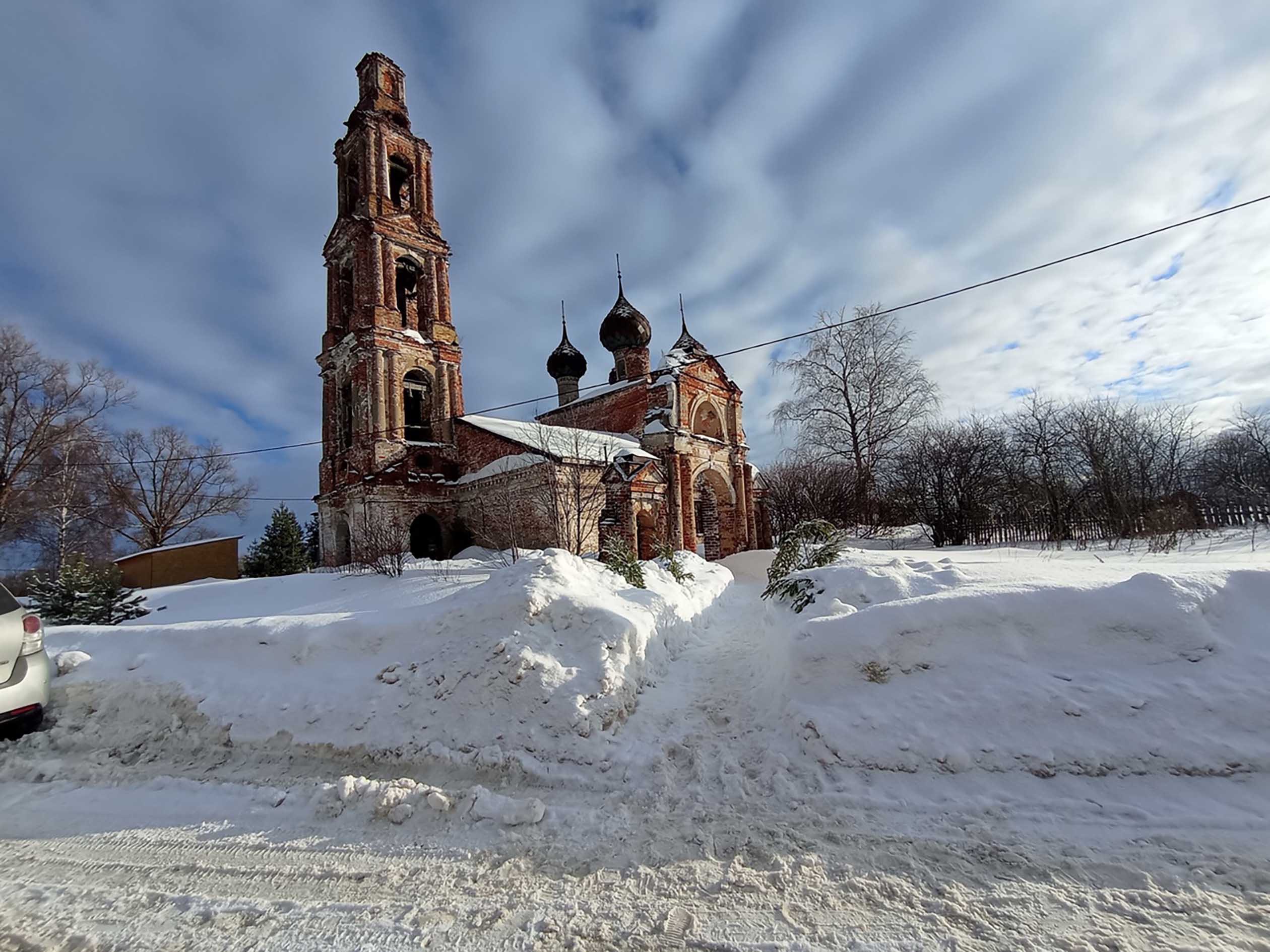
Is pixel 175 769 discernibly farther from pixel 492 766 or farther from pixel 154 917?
pixel 492 766

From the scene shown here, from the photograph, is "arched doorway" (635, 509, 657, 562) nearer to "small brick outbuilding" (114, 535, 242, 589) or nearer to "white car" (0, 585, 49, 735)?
"small brick outbuilding" (114, 535, 242, 589)

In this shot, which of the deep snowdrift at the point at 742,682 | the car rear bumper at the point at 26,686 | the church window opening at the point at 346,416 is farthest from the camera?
the church window opening at the point at 346,416

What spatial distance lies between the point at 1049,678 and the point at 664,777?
2.68 m

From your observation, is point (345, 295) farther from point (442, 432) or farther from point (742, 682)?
point (742, 682)

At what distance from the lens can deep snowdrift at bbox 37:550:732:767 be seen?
4.09 metres

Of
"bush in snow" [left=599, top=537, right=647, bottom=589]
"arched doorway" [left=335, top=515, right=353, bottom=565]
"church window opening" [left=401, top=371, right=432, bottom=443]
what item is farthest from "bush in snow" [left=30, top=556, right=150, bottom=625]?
"church window opening" [left=401, top=371, right=432, bottom=443]

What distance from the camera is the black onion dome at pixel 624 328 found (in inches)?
1092

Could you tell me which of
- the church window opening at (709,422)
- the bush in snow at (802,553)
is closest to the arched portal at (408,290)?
the church window opening at (709,422)

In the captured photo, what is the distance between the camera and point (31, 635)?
449cm

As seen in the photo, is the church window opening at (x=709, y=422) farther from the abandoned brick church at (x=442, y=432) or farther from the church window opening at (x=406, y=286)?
the church window opening at (x=406, y=286)

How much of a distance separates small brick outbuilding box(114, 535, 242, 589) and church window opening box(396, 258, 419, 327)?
34.9 ft

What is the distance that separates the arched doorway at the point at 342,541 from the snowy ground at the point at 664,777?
47.8ft

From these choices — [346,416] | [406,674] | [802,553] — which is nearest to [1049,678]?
[406,674]

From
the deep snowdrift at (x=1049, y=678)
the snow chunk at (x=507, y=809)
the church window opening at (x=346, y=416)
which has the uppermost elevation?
the church window opening at (x=346, y=416)
